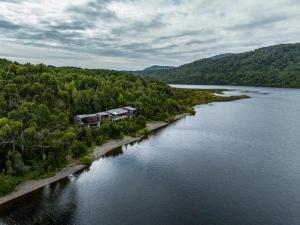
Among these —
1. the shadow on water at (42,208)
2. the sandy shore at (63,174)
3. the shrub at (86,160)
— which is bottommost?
the shadow on water at (42,208)

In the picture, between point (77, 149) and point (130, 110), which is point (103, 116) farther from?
point (77, 149)

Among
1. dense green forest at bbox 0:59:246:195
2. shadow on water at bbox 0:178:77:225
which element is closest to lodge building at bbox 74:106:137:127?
dense green forest at bbox 0:59:246:195

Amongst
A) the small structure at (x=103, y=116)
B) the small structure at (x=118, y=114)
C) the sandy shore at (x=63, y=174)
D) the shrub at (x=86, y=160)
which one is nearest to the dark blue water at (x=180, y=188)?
the shrub at (x=86, y=160)

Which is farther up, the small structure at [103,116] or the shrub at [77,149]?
the small structure at [103,116]

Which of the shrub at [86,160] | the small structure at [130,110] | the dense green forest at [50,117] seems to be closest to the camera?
the dense green forest at [50,117]

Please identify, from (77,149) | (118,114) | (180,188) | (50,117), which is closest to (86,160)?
(77,149)

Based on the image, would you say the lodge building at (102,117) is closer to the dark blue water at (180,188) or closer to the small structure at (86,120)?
the small structure at (86,120)

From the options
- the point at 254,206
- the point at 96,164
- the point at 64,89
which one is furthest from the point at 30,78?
the point at 254,206
